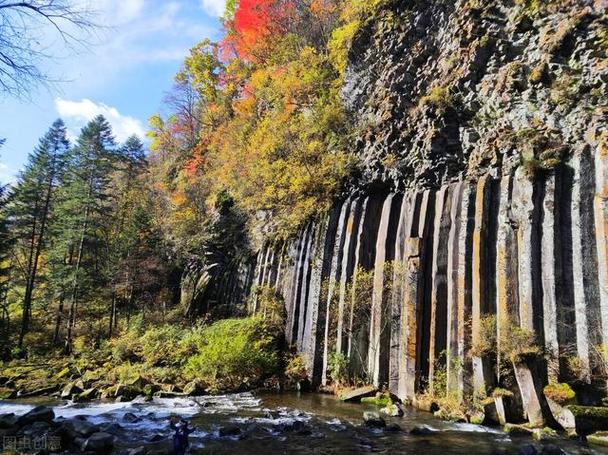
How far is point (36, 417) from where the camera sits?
425 inches

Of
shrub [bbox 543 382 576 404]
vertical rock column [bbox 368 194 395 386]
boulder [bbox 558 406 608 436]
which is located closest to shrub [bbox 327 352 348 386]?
vertical rock column [bbox 368 194 395 386]

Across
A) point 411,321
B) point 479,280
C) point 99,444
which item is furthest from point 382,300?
point 99,444

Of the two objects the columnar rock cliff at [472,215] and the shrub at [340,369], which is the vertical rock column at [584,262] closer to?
the columnar rock cliff at [472,215]

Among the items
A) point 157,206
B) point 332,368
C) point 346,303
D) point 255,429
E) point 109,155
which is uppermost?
point 109,155

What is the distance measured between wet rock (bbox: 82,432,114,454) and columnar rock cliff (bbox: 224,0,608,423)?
28.4 ft

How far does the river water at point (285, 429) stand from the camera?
9.64 meters

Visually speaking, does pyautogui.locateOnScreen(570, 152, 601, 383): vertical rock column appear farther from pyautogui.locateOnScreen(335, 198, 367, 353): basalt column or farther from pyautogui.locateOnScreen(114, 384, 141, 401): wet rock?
pyautogui.locateOnScreen(114, 384, 141, 401): wet rock

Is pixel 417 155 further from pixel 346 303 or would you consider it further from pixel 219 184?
pixel 219 184

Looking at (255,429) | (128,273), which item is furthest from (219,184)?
(255,429)

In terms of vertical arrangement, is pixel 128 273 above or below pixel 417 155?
below

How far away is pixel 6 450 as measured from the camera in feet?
27.5

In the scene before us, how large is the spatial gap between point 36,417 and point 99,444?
9.17 feet

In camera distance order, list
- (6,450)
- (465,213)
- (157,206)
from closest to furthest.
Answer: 1. (6,450)
2. (465,213)
3. (157,206)

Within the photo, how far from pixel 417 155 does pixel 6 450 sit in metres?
15.8
